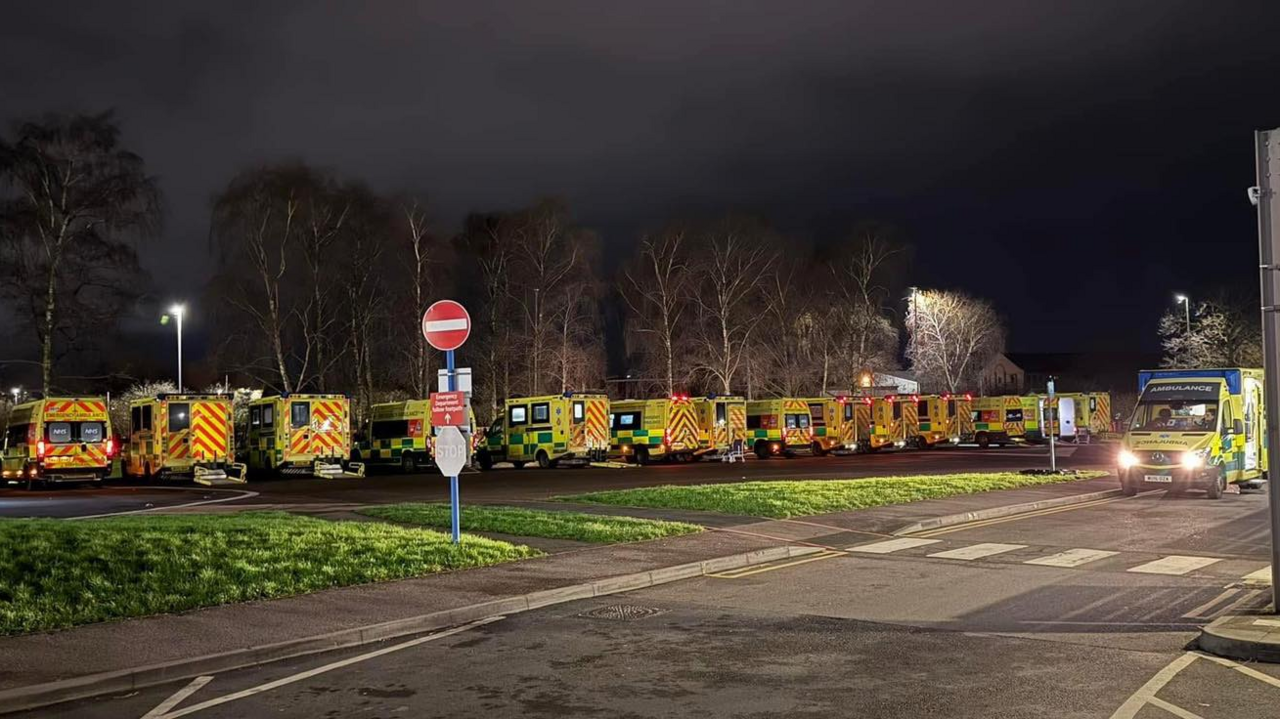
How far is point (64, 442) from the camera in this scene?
32.2 meters

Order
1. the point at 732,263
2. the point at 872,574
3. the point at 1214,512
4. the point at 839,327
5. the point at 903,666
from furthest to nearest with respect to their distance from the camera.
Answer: the point at 839,327
the point at 732,263
the point at 1214,512
the point at 872,574
the point at 903,666

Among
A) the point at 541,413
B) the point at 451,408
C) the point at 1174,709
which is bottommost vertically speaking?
the point at 1174,709

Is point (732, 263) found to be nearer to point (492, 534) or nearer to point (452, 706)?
point (492, 534)

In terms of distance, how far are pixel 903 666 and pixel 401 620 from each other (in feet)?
15.0

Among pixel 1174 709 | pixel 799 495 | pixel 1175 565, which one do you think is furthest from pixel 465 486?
pixel 1174 709

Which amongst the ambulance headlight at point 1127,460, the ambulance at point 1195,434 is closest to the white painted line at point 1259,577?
the ambulance at point 1195,434

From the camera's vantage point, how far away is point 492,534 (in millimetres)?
15656

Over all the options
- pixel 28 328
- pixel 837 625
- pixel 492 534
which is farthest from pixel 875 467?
pixel 28 328

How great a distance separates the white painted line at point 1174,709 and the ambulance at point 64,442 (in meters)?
32.5

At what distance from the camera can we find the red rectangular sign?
14023 millimetres

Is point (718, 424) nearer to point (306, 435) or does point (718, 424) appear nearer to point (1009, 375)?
point (306, 435)

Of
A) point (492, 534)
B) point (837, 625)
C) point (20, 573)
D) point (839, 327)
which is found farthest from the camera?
point (839, 327)

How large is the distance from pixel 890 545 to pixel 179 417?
2477cm

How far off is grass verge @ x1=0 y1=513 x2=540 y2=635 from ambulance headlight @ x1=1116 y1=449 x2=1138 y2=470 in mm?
15427
